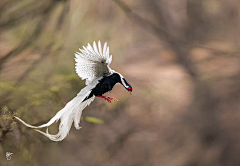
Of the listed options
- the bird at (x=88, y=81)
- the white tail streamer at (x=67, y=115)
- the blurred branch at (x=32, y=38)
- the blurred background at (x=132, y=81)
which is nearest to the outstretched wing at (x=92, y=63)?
the bird at (x=88, y=81)

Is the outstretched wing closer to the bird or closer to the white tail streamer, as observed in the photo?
the bird

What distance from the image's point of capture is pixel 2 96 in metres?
2.37

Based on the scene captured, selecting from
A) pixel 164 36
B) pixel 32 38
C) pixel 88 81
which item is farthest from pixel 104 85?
pixel 32 38

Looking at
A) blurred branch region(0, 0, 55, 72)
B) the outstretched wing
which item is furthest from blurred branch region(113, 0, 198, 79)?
the outstretched wing

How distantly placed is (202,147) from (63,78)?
173 centimetres

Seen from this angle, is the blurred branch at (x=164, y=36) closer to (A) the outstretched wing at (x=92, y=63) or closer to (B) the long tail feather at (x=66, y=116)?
(A) the outstretched wing at (x=92, y=63)

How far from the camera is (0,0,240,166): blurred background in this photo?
221cm

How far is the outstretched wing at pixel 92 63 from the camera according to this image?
1567 mm

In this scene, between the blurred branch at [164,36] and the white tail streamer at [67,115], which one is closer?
the white tail streamer at [67,115]

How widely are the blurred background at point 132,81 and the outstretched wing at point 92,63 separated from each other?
738 mm

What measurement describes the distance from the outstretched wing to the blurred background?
29.1 inches

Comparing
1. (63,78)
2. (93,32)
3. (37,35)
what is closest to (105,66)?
(63,78)

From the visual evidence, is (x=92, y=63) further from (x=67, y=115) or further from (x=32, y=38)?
(x=32, y=38)

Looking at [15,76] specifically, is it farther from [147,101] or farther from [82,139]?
[147,101]
